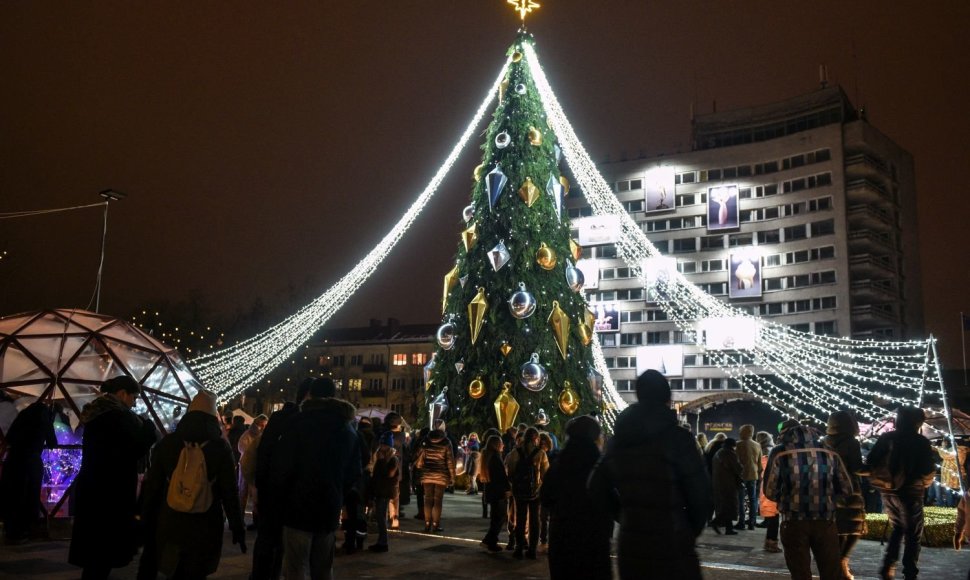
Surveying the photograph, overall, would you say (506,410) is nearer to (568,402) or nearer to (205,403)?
(568,402)

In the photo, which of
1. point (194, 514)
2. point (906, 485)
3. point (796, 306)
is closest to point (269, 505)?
point (194, 514)

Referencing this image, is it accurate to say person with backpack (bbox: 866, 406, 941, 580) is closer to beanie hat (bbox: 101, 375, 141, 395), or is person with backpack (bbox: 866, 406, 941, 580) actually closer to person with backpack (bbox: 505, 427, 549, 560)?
person with backpack (bbox: 505, 427, 549, 560)

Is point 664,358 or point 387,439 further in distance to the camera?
point 664,358

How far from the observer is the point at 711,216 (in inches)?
2972

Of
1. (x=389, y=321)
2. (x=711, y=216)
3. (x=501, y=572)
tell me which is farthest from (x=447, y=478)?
(x=389, y=321)

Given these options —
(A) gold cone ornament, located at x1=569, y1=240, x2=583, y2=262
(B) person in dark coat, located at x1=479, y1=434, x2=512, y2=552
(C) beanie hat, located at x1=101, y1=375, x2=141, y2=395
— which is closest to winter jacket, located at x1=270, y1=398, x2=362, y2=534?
(C) beanie hat, located at x1=101, y1=375, x2=141, y2=395

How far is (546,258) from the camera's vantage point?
20.2 meters

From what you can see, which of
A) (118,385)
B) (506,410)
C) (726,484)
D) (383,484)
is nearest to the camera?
(118,385)

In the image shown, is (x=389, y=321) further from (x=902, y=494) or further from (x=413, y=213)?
(x=902, y=494)

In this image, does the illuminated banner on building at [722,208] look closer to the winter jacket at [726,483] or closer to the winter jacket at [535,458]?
the winter jacket at [726,483]

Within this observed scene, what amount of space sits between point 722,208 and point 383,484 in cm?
6902

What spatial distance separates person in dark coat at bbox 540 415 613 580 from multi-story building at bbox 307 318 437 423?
247ft

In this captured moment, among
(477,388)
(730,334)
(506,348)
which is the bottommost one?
(477,388)

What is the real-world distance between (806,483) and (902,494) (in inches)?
107
